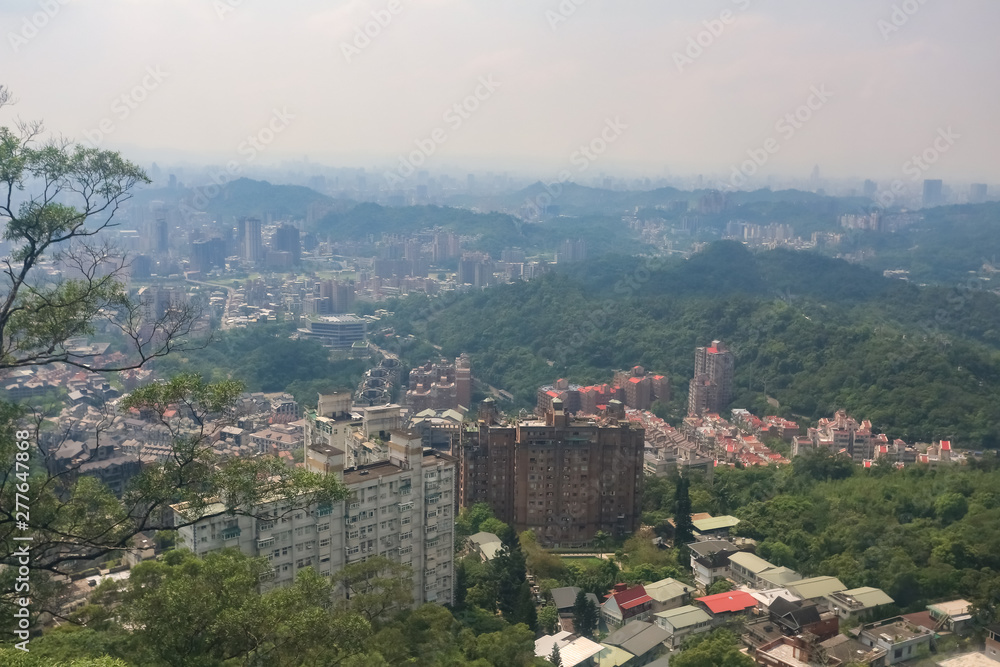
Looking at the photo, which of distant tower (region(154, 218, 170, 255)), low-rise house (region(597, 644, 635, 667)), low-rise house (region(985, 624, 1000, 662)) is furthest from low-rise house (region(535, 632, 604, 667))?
distant tower (region(154, 218, 170, 255))

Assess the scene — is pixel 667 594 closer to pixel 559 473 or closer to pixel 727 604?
pixel 727 604

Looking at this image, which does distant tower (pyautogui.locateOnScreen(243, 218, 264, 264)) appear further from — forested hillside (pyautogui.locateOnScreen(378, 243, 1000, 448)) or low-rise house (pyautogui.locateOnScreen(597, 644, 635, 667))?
low-rise house (pyautogui.locateOnScreen(597, 644, 635, 667))

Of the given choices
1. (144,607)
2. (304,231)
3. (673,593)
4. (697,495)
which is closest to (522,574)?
(673,593)

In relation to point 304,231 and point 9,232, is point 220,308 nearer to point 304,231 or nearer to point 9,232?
point 304,231

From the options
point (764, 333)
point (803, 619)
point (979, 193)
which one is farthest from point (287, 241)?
point (979, 193)

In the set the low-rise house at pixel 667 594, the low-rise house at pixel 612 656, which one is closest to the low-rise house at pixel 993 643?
the low-rise house at pixel 667 594

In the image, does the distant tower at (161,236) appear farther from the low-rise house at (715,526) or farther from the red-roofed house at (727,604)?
the red-roofed house at (727,604)
